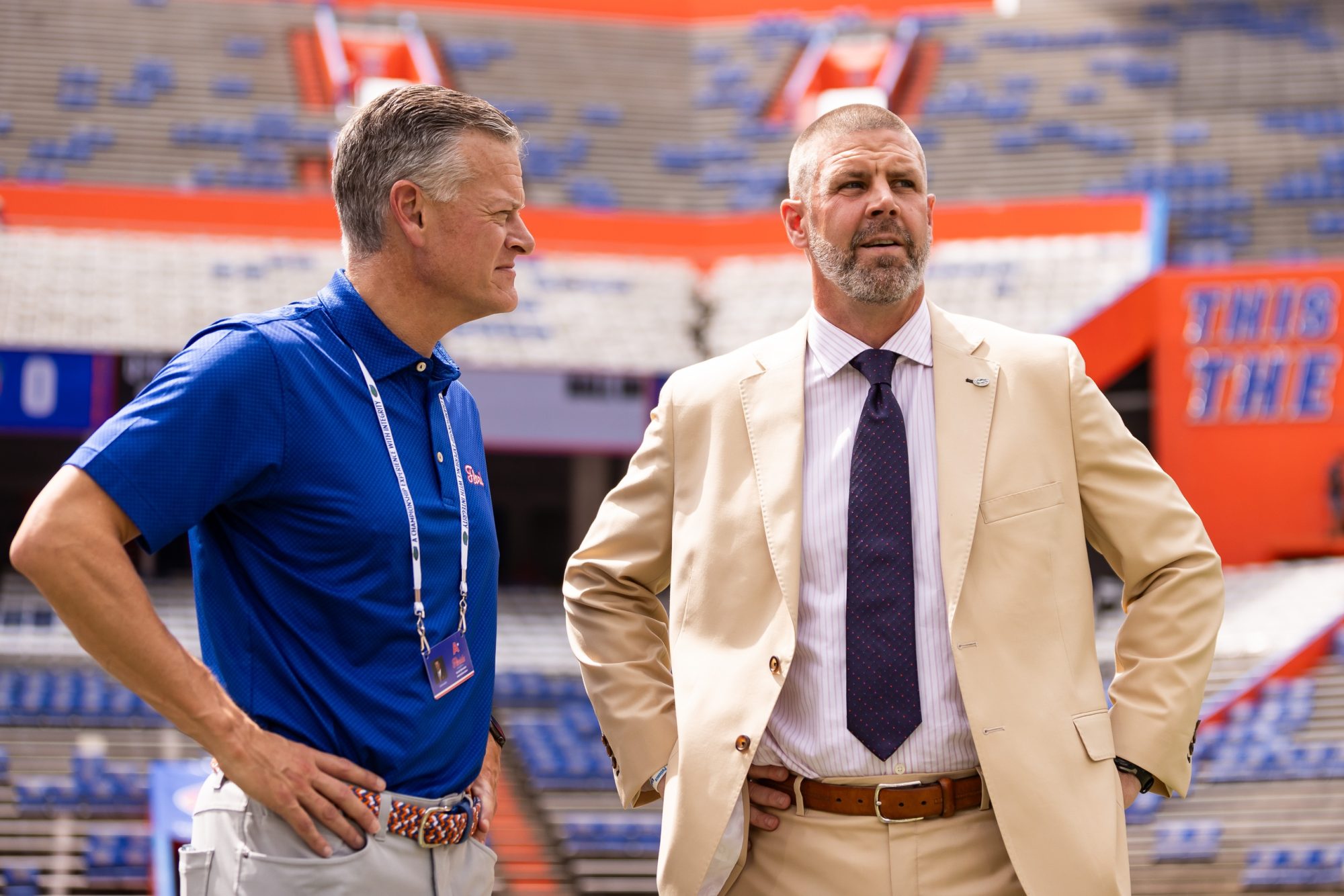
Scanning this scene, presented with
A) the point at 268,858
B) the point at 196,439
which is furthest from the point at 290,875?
the point at 196,439

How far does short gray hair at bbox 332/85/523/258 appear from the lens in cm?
202

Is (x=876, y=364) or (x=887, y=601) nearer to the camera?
(x=887, y=601)

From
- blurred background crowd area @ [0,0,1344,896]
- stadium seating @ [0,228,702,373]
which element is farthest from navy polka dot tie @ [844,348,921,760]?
stadium seating @ [0,228,702,373]

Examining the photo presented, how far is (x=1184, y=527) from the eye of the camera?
231 cm

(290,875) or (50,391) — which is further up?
(50,391)

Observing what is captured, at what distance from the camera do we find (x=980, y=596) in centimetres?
225

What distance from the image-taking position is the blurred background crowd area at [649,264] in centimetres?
1039

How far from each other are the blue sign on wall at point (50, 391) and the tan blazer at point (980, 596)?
1261cm

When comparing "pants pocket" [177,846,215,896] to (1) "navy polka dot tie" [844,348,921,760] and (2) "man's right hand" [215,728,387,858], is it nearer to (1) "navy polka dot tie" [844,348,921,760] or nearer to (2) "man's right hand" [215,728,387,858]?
(2) "man's right hand" [215,728,387,858]

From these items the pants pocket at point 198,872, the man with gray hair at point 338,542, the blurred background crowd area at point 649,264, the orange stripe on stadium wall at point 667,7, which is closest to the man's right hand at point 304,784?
the man with gray hair at point 338,542

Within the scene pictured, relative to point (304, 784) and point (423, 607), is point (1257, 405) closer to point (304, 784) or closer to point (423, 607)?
point (423, 607)

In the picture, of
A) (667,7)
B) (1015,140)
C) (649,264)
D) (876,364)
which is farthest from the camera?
(667,7)

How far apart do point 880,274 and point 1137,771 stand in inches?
35.0

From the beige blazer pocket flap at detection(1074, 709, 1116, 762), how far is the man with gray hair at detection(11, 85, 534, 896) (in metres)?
0.90
